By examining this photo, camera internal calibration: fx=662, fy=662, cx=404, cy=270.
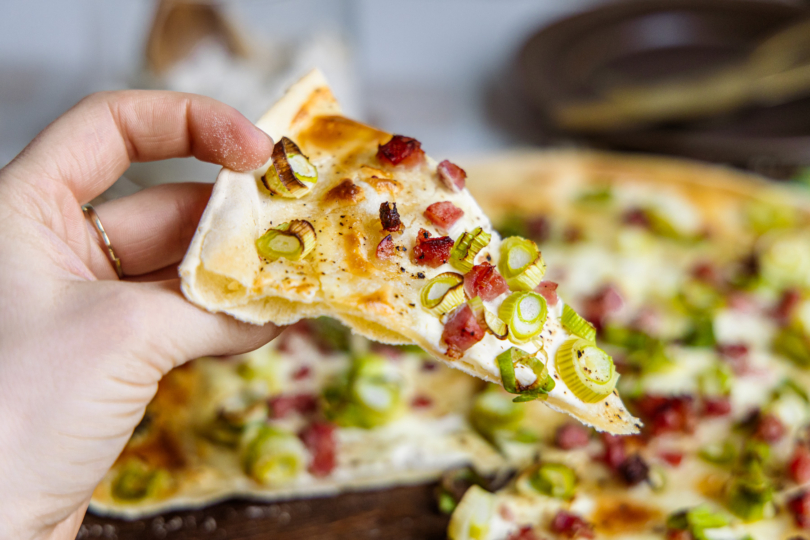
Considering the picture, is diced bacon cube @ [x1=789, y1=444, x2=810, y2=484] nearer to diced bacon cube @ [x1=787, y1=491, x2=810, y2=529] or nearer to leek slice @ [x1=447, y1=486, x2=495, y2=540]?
diced bacon cube @ [x1=787, y1=491, x2=810, y2=529]

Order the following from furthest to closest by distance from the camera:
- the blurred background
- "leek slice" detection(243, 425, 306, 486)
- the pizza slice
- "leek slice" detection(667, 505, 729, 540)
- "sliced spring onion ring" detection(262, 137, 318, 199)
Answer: the blurred background → "leek slice" detection(243, 425, 306, 486) → "leek slice" detection(667, 505, 729, 540) → "sliced spring onion ring" detection(262, 137, 318, 199) → the pizza slice

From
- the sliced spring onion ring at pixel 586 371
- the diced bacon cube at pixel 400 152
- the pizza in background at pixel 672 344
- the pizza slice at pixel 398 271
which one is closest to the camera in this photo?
the pizza slice at pixel 398 271

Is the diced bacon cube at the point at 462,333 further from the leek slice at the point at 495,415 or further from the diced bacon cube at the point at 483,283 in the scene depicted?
the leek slice at the point at 495,415

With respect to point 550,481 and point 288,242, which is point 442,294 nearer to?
point 288,242

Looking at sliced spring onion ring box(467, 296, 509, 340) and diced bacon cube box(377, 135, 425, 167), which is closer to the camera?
sliced spring onion ring box(467, 296, 509, 340)

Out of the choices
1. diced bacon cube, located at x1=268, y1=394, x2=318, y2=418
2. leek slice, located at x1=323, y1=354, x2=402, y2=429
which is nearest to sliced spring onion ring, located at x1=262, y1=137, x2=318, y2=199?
leek slice, located at x1=323, y1=354, x2=402, y2=429

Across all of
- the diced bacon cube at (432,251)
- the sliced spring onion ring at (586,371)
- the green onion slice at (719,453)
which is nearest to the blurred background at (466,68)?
the green onion slice at (719,453)

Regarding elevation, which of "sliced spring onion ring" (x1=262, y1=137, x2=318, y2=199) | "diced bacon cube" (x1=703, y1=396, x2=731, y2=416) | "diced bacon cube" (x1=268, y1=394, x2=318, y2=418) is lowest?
"diced bacon cube" (x1=268, y1=394, x2=318, y2=418)

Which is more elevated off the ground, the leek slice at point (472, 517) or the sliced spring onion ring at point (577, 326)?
the sliced spring onion ring at point (577, 326)
